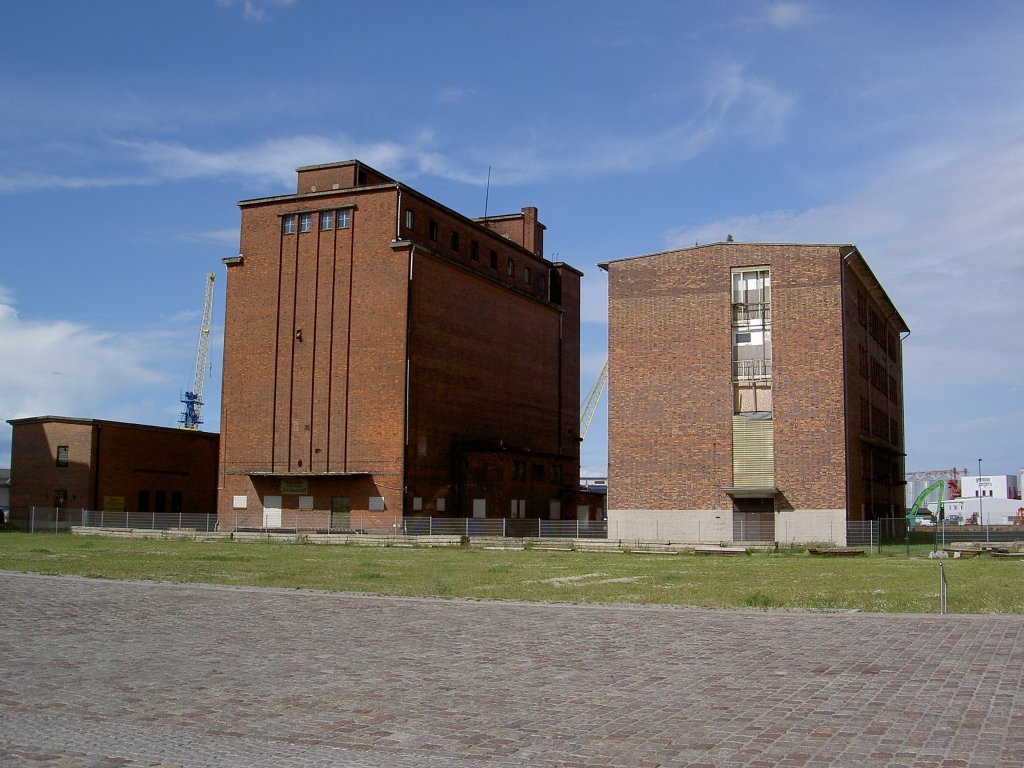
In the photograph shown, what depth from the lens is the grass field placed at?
64.9 feet

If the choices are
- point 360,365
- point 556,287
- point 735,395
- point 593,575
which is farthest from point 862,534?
point 556,287

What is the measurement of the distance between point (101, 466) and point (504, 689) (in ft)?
194

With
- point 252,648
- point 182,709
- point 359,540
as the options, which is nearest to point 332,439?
point 359,540

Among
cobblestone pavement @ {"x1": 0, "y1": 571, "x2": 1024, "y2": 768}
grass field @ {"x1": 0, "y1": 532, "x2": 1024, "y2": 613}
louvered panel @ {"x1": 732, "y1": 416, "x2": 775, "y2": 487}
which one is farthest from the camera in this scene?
louvered panel @ {"x1": 732, "y1": 416, "x2": 775, "y2": 487}

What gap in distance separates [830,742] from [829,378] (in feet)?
139

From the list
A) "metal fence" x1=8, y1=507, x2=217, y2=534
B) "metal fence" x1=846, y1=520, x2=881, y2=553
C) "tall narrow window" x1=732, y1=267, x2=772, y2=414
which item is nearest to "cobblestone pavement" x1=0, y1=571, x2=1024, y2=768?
"metal fence" x1=846, y1=520, x2=881, y2=553

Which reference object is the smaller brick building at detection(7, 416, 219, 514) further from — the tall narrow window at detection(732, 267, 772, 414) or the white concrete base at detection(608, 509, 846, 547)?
the tall narrow window at detection(732, 267, 772, 414)

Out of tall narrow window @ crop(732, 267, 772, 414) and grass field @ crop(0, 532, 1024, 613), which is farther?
tall narrow window @ crop(732, 267, 772, 414)

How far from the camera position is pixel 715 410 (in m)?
50.1

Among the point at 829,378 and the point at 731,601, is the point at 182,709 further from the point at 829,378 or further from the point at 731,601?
the point at 829,378

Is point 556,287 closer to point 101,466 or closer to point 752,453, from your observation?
point 752,453

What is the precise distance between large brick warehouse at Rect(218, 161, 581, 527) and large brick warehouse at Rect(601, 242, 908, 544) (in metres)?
11.4

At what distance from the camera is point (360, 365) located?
57.5m

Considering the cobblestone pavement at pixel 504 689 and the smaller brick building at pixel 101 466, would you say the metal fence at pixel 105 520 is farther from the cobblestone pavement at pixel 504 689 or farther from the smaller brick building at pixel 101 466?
the cobblestone pavement at pixel 504 689
